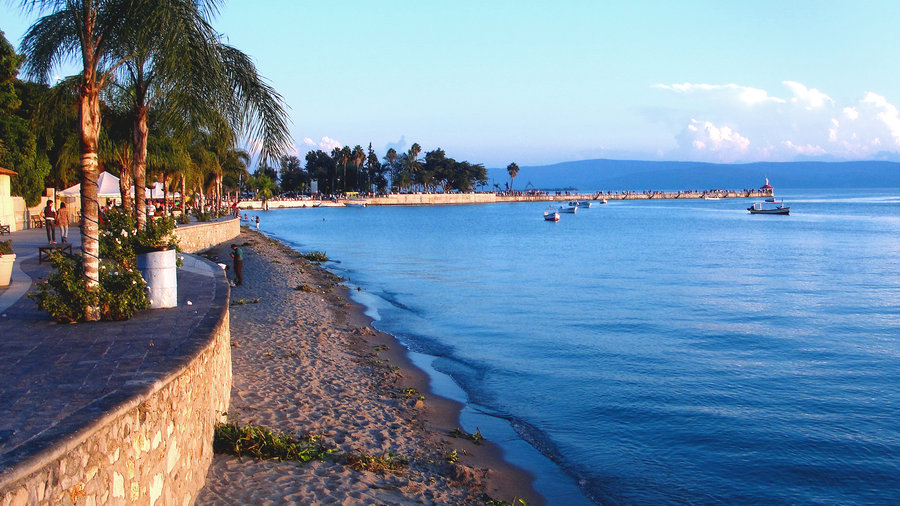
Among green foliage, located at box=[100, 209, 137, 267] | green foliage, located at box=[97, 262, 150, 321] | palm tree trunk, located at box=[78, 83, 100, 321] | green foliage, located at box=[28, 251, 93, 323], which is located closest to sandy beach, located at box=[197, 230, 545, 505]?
green foliage, located at box=[97, 262, 150, 321]

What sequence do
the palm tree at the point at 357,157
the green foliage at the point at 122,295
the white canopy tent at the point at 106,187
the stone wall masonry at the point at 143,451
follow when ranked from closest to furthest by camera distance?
the stone wall masonry at the point at 143,451 < the green foliage at the point at 122,295 < the white canopy tent at the point at 106,187 < the palm tree at the point at 357,157

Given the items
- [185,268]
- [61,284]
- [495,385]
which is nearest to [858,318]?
[495,385]

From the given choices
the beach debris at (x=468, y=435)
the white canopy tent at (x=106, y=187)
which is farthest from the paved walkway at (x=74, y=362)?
the white canopy tent at (x=106, y=187)

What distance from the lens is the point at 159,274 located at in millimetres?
9633

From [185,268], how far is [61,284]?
7.42 m

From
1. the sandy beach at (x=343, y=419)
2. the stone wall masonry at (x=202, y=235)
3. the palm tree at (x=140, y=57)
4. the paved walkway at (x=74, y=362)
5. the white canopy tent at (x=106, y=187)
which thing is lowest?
the sandy beach at (x=343, y=419)

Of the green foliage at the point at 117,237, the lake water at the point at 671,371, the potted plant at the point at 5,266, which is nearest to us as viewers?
the lake water at the point at 671,371

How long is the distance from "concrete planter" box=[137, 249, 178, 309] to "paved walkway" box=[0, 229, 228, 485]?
7.3 inches

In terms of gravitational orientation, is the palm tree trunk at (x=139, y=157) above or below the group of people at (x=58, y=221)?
above

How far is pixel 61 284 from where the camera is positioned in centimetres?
862

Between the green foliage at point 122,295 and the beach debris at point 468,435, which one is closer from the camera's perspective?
the green foliage at point 122,295

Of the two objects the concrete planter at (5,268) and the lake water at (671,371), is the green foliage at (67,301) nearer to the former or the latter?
the concrete planter at (5,268)

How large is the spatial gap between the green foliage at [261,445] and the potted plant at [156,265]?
2.50 m

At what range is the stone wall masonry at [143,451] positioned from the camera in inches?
136
